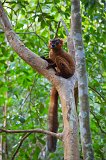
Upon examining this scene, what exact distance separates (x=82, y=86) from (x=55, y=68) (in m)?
0.58

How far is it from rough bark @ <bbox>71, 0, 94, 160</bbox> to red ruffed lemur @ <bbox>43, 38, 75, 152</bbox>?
0.18 metres

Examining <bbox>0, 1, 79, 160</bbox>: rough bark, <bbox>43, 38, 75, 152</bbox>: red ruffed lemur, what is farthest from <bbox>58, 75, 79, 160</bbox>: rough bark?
<bbox>43, 38, 75, 152</bbox>: red ruffed lemur

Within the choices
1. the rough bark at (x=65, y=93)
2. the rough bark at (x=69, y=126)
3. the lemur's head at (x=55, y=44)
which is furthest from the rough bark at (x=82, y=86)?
the lemur's head at (x=55, y=44)

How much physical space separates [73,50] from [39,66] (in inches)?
23.9

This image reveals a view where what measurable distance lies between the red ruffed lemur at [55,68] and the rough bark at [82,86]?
18 cm

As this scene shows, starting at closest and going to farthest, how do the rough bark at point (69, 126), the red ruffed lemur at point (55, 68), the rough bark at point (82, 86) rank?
the rough bark at point (69, 126) → the rough bark at point (82, 86) → the red ruffed lemur at point (55, 68)

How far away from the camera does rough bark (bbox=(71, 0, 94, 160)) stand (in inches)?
89.6

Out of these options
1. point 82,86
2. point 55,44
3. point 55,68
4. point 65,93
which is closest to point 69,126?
point 65,93

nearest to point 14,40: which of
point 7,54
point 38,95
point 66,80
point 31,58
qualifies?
point 31,58

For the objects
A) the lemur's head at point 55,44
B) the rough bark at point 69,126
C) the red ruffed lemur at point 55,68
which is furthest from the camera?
the lemur's head at point 55,44

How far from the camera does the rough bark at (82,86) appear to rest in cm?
227

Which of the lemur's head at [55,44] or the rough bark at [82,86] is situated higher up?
the lemur's head at [55,44]

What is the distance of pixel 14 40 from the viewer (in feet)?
8.14

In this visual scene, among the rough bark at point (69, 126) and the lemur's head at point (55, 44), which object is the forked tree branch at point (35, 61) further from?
the lemur's head at point (55, 44)
